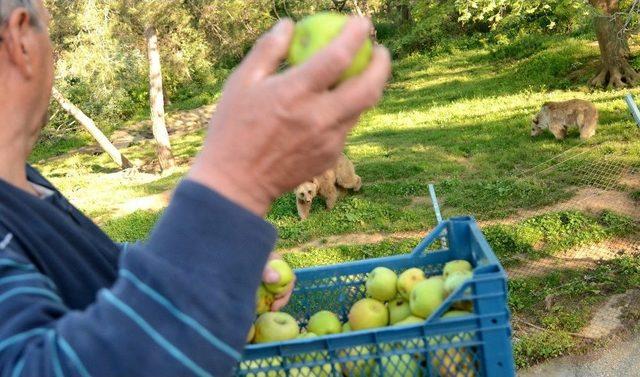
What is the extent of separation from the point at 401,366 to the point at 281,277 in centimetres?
42

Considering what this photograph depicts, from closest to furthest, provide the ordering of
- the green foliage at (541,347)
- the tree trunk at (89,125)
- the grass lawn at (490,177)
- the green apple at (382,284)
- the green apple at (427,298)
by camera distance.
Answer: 1. the green apple at (427,298)
2. the green apple at (382,284)
3. the green foliage at (541,347)
4. the grass lawn at (490,177)
5. the tree trunk at (89,125)

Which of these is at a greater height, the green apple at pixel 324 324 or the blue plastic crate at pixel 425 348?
the blue plastic crate at pixel 425 348

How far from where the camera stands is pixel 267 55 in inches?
35.3

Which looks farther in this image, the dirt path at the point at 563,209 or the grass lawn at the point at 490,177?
the dirt path at the point at 563,209

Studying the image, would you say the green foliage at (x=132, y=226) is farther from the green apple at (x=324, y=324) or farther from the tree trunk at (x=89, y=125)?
the green apple at (x=324, y=324)

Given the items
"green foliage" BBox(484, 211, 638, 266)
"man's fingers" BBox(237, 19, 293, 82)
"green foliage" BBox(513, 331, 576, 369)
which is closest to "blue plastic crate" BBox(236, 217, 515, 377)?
"man's fingers" BBox(237, 19, 293, 82)

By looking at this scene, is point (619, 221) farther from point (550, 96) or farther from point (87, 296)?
point (550, 96)

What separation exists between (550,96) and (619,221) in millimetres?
8216

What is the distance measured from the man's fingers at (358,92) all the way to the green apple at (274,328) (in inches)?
45.6

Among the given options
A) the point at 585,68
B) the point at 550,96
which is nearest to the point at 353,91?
the point at 550,96

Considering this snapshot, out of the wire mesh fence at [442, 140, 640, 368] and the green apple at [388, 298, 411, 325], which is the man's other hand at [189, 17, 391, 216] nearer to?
the green apple at [388, 298, 411, 325]

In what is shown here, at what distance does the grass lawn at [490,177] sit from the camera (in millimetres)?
6035

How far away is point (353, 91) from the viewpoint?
2.79 ft

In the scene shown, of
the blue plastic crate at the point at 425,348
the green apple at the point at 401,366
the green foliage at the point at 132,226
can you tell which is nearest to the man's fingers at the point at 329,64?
the blue plastic crate at the point at 425,348
